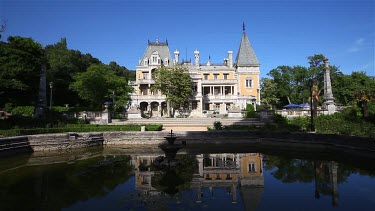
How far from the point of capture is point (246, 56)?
195 ft

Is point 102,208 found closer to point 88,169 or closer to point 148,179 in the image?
point 148,179

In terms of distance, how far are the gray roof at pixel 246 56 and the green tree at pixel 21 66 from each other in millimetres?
39951

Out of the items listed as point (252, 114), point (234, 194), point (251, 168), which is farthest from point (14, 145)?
point (252, 114)

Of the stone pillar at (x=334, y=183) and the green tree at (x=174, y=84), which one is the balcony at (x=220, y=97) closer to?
the green tree at (x=174, y=84)

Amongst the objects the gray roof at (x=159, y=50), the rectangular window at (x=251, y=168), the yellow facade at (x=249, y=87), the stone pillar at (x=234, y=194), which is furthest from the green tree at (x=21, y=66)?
the yellow facade at (x=249, y=87)

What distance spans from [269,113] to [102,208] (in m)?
27.7

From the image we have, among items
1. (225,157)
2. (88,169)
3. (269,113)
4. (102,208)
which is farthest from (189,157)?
(269,113)

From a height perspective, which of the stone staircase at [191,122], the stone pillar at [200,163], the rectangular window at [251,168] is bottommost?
the rectangular window at [251,168]

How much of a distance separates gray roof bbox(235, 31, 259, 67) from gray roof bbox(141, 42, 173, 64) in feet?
52.6

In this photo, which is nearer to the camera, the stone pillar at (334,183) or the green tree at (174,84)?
the stone pillar at (334,183)

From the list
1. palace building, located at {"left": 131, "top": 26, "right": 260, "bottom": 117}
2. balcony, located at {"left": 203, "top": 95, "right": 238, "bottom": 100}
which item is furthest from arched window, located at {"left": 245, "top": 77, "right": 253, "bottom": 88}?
balcony, located at {"left": 203, "top": 95, "right": 238, "bottom": 100}

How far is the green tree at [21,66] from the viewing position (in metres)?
36.2

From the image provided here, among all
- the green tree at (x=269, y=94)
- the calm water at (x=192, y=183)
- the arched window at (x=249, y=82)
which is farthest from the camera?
the green tree at (x=269, y=94)

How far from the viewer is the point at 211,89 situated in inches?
2303
